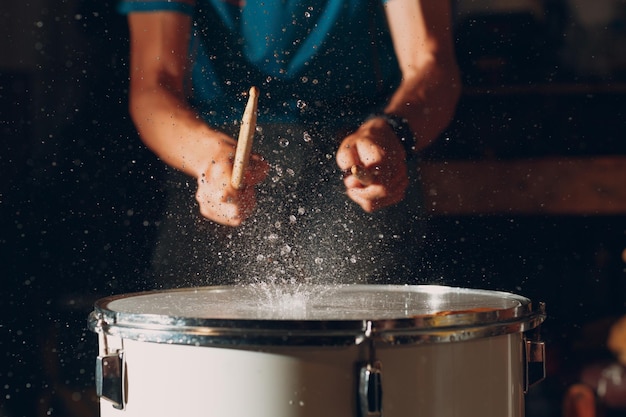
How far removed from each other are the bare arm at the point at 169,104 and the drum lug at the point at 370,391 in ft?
2.32

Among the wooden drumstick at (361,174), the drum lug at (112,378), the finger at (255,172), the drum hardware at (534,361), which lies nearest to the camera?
the drum lug at (112,378)

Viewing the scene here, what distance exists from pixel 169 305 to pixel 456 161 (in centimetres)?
67

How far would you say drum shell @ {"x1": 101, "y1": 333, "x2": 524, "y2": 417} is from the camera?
0.92m

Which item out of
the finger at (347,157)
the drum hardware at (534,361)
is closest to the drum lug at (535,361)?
the drum hardware at (534,361)

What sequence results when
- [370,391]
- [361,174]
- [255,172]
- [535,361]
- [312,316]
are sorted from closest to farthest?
1. [370,391]
2. [312,316]
3. [535,361]
4. [361,174]
5. [255,172]

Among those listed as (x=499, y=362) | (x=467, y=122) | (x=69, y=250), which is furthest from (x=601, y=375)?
(x=69, y=250)

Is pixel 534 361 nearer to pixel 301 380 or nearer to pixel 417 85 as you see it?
pixel 301 380

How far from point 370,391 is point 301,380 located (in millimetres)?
76

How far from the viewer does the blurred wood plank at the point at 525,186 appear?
1571 mm

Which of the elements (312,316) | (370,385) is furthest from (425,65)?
(370,385)

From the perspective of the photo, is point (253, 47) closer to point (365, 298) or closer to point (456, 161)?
point (456, 161)

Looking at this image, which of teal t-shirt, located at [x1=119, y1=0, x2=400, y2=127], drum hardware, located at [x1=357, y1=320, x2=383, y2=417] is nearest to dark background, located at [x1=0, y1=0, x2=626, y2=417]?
teal t-shirt, located at [x1=119, y1=0, x2=400, y2=127]

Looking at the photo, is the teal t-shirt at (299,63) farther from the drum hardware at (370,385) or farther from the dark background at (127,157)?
the drum hardware at (370,385)

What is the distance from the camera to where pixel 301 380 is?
92 centimetres
